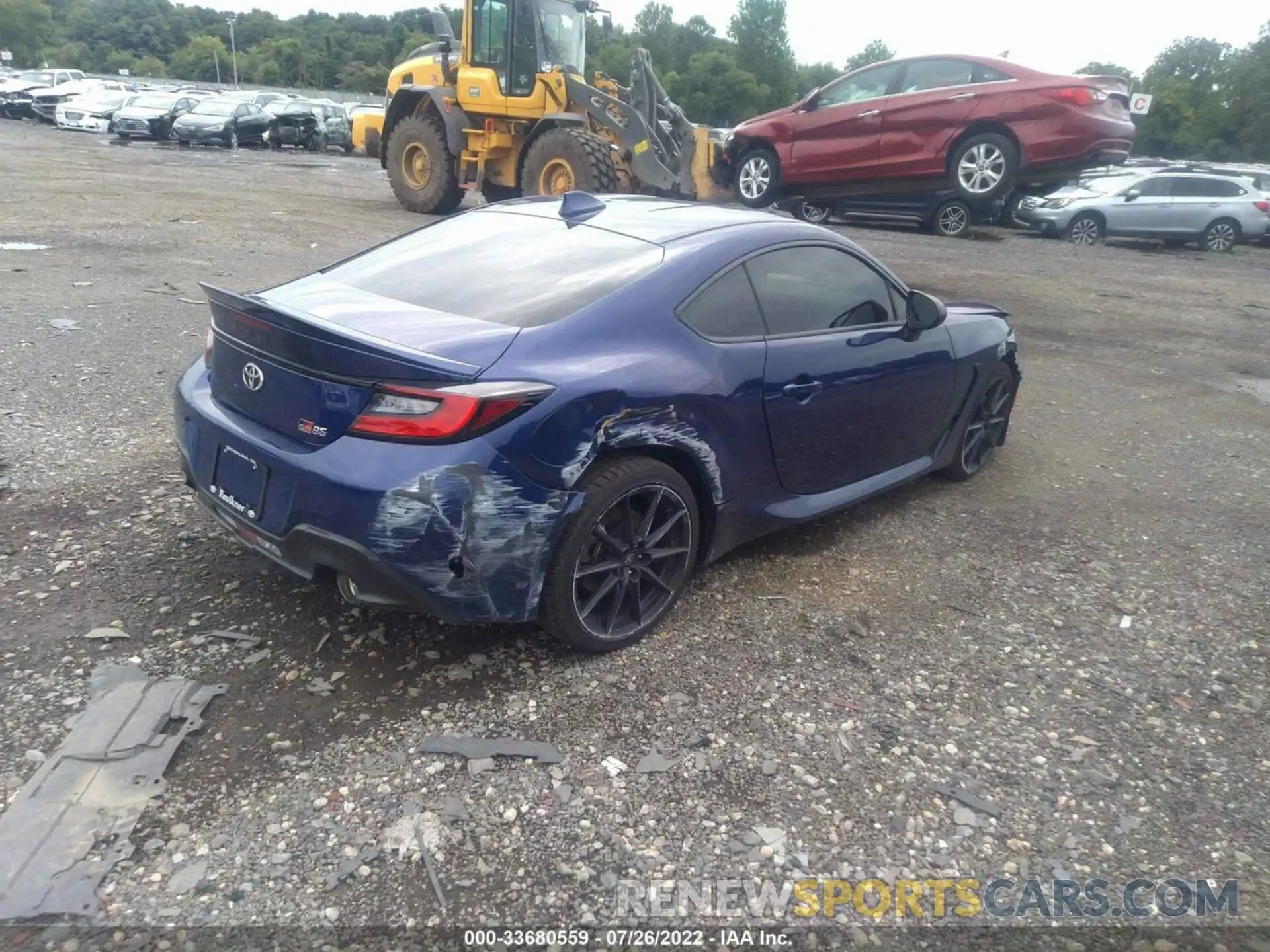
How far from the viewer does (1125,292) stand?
38.1ft

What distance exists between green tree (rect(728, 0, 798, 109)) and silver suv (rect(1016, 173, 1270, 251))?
79.7 metres

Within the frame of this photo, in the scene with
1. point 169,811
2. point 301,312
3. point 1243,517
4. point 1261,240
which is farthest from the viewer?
point 1261,240

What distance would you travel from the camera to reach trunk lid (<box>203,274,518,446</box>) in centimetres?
275

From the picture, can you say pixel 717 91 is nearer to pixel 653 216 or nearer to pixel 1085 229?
pixel 1085 229

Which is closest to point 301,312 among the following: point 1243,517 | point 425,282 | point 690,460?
point 425,282

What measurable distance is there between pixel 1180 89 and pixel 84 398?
250 feet

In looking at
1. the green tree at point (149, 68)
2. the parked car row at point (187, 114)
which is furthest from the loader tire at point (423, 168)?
the green tree at point (149, 68)

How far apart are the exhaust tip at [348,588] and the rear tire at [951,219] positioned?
1364 cm

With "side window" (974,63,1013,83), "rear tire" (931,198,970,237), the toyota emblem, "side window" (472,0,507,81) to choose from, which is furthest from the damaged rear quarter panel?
"rear tire" (931,198,970,237)

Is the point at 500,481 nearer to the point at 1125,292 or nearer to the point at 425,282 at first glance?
the point at 425,282

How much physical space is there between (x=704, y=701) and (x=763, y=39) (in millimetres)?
101657

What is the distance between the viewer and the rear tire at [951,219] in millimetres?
14555

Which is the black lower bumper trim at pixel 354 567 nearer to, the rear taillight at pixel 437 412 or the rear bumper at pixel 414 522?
the rear bumper at pixel 414 522

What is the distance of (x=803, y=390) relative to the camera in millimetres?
3691
